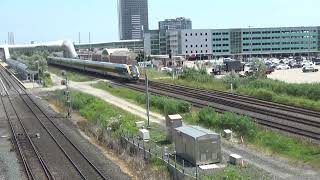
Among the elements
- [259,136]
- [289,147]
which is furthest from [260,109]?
[289,147]

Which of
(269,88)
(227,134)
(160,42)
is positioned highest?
(160,42)

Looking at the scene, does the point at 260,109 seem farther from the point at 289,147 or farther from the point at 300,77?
the point at 300,77

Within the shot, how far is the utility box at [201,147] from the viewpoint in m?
19.8

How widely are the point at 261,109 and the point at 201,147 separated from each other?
1720 centimetres

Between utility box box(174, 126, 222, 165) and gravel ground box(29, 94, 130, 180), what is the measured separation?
2805mm

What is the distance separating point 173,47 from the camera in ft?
547

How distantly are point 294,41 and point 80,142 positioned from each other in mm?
147587

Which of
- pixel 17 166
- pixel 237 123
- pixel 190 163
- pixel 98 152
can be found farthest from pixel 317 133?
pixel 17 166

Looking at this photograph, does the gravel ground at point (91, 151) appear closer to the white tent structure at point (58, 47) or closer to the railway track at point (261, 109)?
the railway track at point (261, 109)

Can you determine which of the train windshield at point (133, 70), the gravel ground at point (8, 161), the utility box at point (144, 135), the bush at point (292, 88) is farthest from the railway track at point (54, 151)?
the bush at point (292, 88)

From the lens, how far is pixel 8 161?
24.8 meters

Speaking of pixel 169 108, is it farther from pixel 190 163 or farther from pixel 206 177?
pixel 206 177

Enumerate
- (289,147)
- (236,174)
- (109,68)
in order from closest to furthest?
(236,174) < (289,147) < (109,68)

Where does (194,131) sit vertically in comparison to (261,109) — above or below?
above
